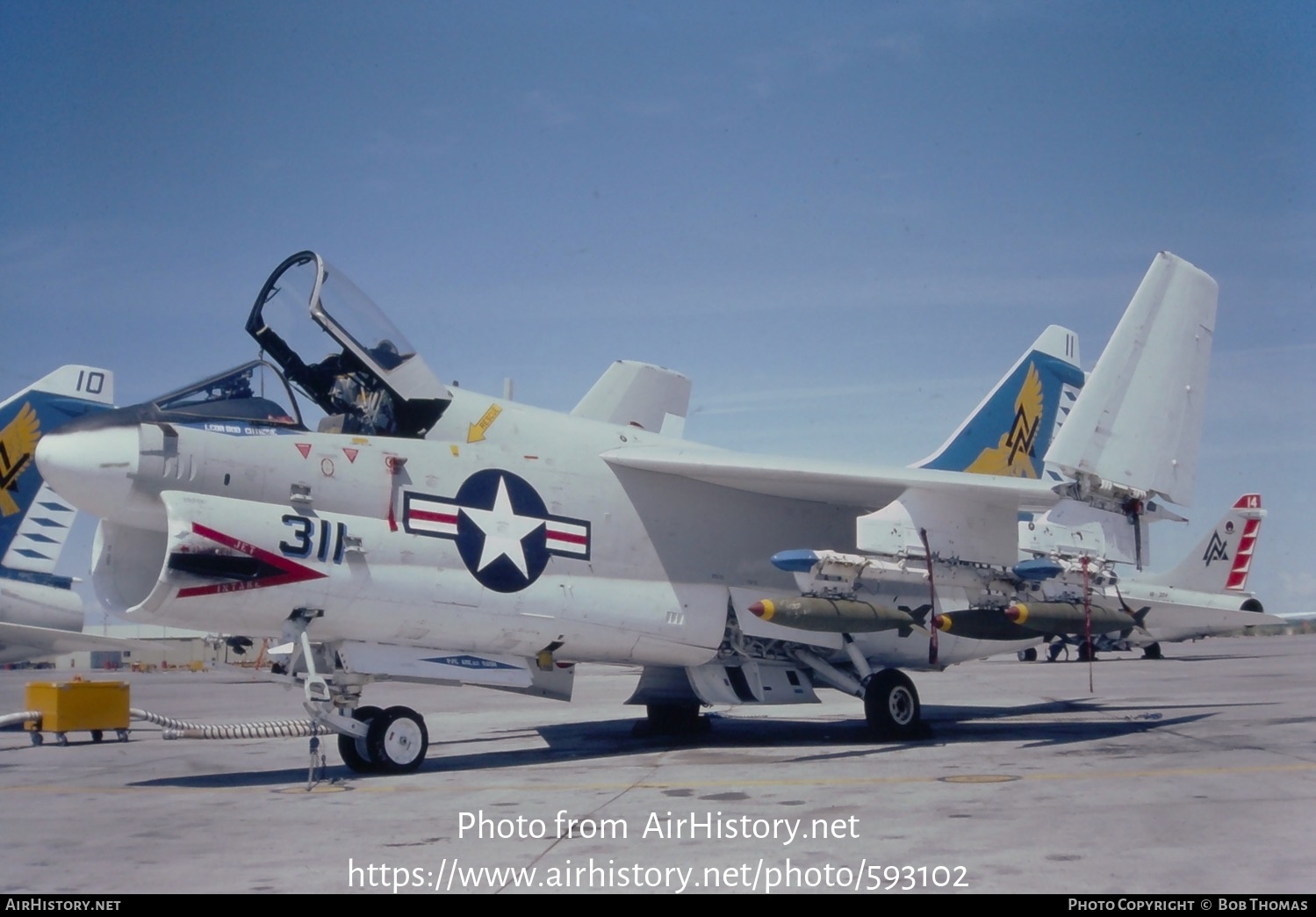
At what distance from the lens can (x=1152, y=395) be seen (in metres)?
12.3

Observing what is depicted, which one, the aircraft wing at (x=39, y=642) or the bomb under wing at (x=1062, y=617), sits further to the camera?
the aircraft wing at (x=39, y=642)

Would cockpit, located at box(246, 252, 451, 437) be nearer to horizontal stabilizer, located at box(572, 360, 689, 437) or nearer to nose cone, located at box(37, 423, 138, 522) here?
nose cone, located at box(37, 423, 138, 522)

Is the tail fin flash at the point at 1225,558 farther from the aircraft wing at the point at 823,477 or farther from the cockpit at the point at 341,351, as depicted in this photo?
the cockpit at the point at 341,351

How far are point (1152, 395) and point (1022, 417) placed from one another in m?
3.21

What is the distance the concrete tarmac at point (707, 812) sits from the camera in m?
5.41

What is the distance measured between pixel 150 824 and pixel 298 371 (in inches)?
172

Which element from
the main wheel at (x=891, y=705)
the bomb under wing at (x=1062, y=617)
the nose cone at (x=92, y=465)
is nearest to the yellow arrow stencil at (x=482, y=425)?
the nose cone at (x=92, y=465)

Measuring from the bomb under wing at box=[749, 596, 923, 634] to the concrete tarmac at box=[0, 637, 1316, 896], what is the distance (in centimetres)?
125

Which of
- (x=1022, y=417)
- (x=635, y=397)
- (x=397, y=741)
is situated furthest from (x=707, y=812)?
(x=1022, y=417)

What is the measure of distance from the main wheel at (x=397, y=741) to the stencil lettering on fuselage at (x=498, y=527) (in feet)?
4.62

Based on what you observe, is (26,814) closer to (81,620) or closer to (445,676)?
(445,676)

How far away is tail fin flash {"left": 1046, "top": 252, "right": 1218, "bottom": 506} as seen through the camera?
11.8m

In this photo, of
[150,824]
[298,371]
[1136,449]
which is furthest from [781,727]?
[150,824]

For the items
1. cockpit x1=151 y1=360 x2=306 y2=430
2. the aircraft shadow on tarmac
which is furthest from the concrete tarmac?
cockpit x1=151 y1=360 x2=306 y2=430
